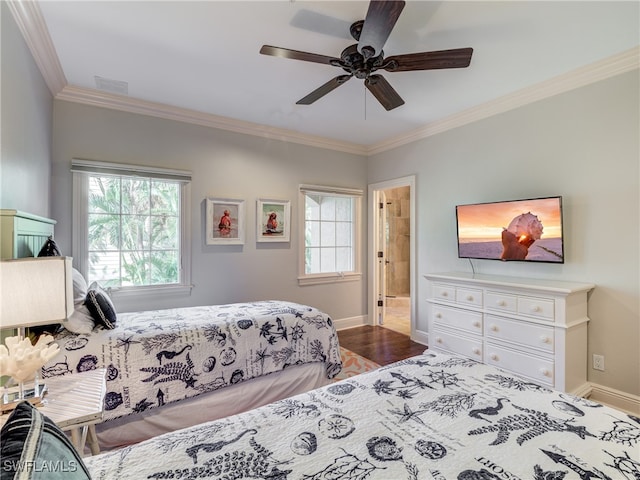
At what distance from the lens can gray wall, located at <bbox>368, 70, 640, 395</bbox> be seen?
2.44 m

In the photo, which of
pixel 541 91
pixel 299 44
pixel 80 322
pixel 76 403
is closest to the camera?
pixel 76 403

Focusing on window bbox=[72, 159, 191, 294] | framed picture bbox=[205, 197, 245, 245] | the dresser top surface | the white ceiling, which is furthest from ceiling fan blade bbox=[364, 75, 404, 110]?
window bbox=[72, 159, 191, 294]

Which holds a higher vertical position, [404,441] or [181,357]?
[404,441]

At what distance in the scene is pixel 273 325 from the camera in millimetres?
2545

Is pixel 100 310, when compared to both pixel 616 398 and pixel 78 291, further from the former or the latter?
pixel 616 398

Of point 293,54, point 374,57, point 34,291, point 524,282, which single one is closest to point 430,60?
point 374,57

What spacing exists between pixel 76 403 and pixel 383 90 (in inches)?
102

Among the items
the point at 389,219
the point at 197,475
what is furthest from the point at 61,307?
the point at 389,219

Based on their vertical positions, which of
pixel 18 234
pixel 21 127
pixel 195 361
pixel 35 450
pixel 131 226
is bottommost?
pixel 195 361

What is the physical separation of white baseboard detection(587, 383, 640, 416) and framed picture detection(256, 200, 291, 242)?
Answer: 3358 millimetres

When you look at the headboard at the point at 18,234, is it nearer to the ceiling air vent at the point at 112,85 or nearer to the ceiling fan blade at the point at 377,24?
the ceiling air vent at the point at 112,85

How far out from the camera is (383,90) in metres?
2.38

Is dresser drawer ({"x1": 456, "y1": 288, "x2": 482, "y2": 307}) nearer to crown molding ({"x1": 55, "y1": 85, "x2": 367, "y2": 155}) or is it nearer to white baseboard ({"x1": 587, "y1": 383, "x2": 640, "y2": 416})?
white baseboard ({"x1": 587, "y1": 383, "x2": 640, "y2": 416})

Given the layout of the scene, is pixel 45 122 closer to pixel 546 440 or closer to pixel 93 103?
pixel 93 103
